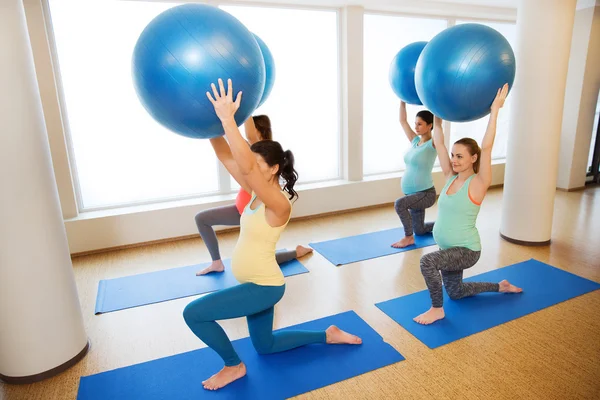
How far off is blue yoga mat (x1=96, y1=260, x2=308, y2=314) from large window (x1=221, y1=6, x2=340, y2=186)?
1864 millimetres

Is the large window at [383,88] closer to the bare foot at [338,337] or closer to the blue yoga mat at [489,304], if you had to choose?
the blue yoga mat at [489,304]

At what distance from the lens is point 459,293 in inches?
111

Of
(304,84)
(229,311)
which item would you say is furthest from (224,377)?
(304,84)

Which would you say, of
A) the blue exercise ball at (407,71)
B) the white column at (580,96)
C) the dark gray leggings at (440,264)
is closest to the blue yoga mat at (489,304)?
the dark gray leggings at (440,264)

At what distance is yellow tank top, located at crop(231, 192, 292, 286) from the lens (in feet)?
6.13

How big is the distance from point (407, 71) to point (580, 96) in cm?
370

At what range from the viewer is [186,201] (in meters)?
4.50

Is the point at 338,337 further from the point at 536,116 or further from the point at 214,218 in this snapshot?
the point at 536,116

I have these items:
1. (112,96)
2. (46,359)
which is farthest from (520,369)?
(112,96)

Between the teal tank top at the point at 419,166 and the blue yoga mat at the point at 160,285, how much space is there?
128 cm

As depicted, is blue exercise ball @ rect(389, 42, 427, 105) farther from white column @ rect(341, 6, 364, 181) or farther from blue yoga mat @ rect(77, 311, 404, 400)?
blue yoga mat @ rect(77, 311, 404, 400)

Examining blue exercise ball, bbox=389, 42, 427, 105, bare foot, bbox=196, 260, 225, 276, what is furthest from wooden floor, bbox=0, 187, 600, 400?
blue exercise ball, bbox=389, 42, 427, 105

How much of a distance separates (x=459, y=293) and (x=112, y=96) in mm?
3647

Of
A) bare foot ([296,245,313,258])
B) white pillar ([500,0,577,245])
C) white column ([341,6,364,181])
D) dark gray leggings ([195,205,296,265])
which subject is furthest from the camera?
white column ([341,6,364,181])
